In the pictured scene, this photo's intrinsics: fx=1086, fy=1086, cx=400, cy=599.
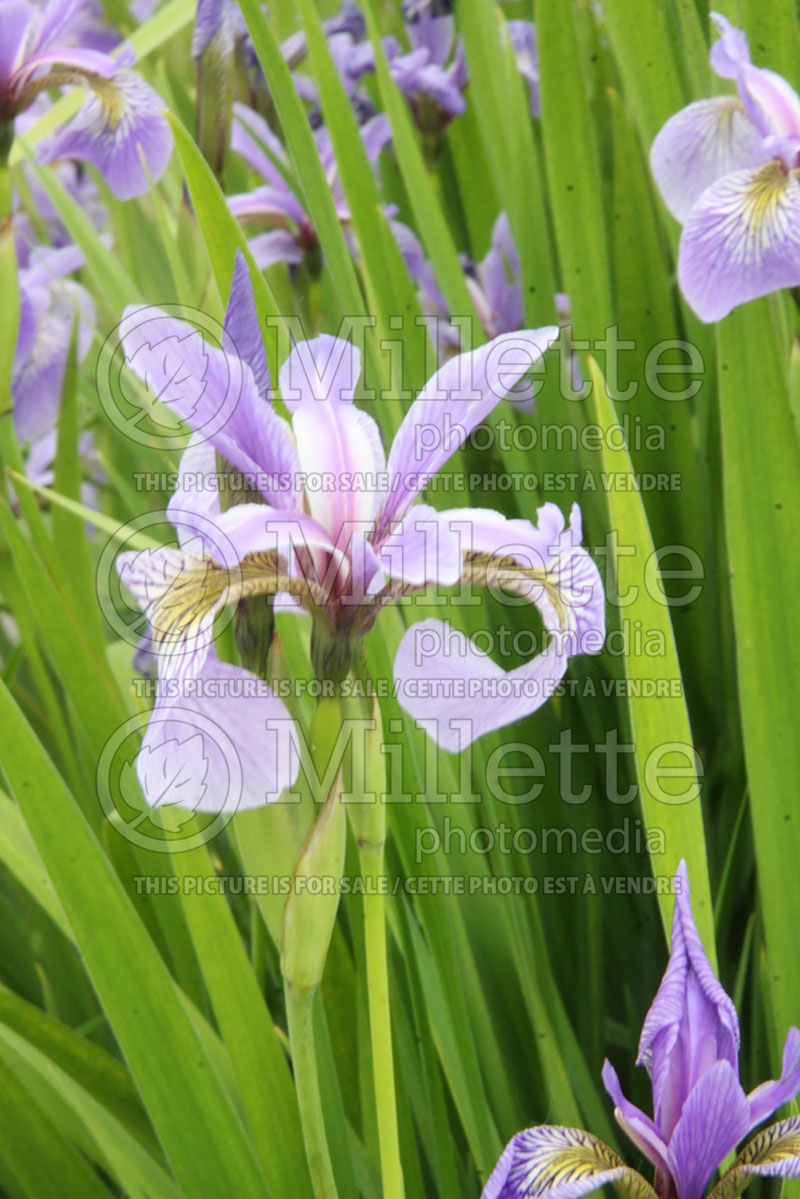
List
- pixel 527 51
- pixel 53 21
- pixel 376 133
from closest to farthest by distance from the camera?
pixel 53 21 < pixel 376 133 < pixel 527 51

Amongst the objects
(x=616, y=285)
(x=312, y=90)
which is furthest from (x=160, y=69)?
(x=616, y=285)

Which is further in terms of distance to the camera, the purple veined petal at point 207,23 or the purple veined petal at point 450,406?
the purple veined petal at point 207,23

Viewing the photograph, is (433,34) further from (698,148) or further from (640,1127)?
(640,1127)

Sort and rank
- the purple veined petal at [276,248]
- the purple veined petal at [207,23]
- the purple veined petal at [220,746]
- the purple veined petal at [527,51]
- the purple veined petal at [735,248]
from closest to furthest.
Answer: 1. the purple veined petal at [220,746]
2. the purple veined petal at [735,248]
3. the purple veined petal at [207,23]
4. the purple veined petal at [276,248]
5. the purple veined petal at [527,51]

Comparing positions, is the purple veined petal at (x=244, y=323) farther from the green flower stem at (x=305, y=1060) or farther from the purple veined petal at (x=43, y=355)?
the purple veined petal at (x=43, y=355)

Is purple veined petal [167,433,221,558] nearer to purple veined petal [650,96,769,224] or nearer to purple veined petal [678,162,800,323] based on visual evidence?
purple veined petal [678,162,800,323]

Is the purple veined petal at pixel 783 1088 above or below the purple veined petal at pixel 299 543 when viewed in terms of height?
below

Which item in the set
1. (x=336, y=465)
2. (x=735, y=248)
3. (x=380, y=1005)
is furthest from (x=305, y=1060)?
(x=735, y=248)

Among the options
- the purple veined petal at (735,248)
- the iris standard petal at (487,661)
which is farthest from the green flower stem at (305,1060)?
the purple veined petal at (735,248)
